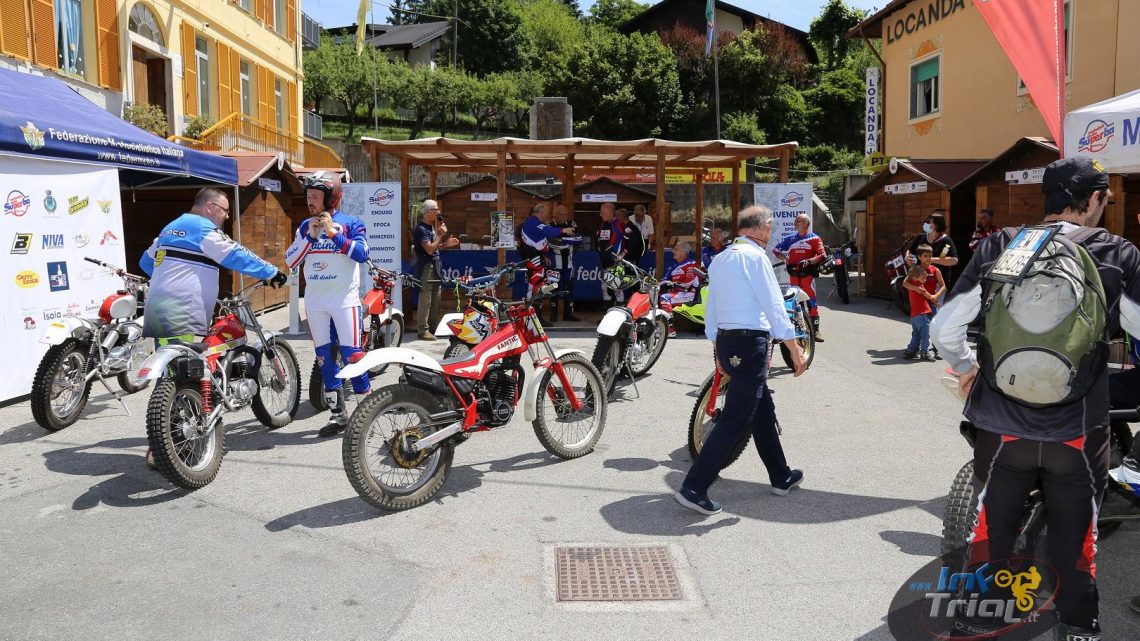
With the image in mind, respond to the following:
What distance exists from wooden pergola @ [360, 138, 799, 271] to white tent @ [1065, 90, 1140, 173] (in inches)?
222

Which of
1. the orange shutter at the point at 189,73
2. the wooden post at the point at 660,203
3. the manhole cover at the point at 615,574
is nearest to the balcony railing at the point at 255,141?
the orange shutter at the point at 189,73

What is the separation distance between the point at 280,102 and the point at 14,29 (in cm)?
1412

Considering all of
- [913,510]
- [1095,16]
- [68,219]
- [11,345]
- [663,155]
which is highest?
[1095,16]

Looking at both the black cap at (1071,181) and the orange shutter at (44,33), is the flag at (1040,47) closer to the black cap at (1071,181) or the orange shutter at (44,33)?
the black cap at (1071,181)

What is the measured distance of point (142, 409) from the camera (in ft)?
24.6

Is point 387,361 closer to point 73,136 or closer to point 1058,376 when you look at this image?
point 1058,376

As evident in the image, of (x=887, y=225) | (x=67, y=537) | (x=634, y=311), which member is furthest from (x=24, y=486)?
(x=887, y=225)

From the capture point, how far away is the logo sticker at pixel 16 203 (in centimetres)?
743

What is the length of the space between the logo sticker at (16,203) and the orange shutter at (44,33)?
31.5ft

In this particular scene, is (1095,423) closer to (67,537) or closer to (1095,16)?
(67,537)

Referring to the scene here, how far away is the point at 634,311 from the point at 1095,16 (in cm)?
1164

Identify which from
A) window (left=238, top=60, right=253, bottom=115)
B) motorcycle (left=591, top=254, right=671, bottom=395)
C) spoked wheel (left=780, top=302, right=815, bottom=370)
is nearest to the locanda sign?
spoked wheel (left=780, top=302, right=815, bottom=370)

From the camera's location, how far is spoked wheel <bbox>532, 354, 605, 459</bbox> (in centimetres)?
582

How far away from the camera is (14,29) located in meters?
14.8
